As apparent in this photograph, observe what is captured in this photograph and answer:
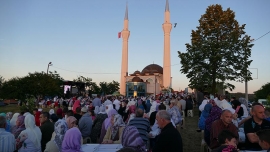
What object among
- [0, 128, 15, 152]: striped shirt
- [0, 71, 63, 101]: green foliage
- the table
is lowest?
the table

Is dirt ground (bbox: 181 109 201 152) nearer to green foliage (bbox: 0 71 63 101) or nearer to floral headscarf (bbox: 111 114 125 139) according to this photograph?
floral headscarf (bbox: 111 114 125 139)

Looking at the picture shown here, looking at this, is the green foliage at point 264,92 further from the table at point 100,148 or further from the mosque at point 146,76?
the table at point 100,148

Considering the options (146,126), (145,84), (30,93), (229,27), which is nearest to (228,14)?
(229,27)

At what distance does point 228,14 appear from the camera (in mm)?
21438

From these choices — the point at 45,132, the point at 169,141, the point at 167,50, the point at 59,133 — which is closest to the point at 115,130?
the point at 59,133

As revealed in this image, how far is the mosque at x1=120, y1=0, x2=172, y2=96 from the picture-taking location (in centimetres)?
6169

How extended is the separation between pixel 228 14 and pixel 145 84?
47943mm

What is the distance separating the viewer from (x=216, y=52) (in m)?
19.8

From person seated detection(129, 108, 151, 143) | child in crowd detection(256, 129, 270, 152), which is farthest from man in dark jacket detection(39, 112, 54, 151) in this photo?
child in crowd detection(256, 129, 270, 152)

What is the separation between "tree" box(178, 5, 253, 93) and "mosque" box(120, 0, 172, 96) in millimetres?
39602

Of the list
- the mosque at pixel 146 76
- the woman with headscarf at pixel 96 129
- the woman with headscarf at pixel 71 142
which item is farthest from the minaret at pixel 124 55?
the woman with headscarf at pixel 71 142

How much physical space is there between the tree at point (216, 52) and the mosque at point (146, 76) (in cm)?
3960

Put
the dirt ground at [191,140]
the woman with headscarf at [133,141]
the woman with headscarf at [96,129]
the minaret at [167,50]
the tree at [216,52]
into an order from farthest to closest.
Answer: the minaret at [167,50], the tree at [216,52], the dirt ground at [191,140], the woman with headscarf at [96,129], the woman with headscarf at [133,141]

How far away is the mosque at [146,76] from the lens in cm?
6169
